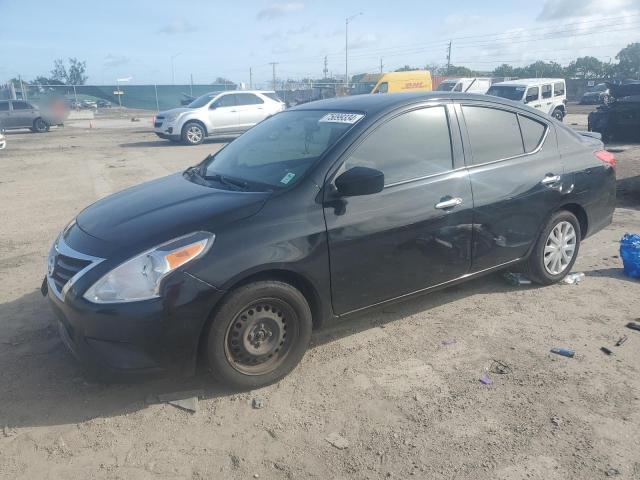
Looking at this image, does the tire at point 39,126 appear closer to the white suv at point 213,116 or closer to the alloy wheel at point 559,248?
the white suv at point 213,116

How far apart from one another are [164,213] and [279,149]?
1.07m

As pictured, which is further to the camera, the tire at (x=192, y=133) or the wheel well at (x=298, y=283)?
the tire at (x=192, y=133)

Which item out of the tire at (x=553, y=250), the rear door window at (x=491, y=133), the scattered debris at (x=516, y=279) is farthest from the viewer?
the scattered debris at (x=516, y=279)

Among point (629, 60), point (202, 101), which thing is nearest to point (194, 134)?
point (202, 101)

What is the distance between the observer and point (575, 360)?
3.46 metres

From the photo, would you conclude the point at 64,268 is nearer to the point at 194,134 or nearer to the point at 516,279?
the point at 516,279

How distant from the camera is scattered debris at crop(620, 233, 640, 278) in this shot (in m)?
4.78

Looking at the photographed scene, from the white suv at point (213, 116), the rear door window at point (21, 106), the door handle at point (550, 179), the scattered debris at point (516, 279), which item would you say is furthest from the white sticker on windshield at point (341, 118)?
the rear door window at point (21, 106)

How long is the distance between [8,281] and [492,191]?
14.9 feet

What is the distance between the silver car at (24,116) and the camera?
77.3ft

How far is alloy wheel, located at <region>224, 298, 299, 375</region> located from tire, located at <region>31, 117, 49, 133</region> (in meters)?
25.9

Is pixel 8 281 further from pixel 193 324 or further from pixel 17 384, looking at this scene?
pixel 193 324

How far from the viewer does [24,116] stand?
952 inches

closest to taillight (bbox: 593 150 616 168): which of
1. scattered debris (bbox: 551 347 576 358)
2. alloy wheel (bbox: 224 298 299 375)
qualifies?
scattered debris (bbox: 551 347 576 358)
